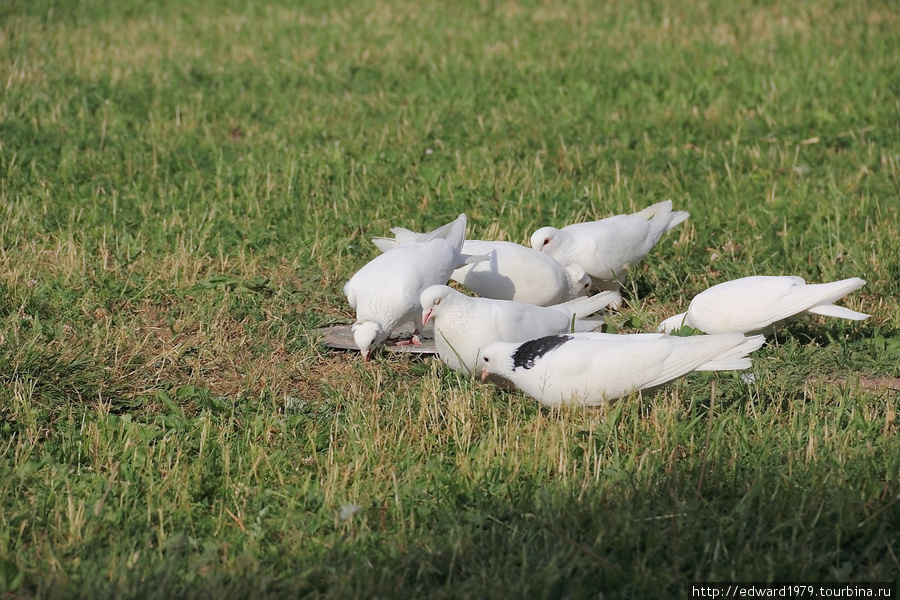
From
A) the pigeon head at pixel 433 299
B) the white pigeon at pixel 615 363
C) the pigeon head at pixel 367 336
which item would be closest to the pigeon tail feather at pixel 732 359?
the white pigeon at pixel 615 363

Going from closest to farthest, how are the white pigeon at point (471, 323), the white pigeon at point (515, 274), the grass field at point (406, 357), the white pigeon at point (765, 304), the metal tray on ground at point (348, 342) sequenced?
the grass field at point (406, 357), the white pigeon at point (471, 323), the white pigeon at point (765, 304), the metal tray on ground at point (348, 342), the white pigeon at point (515, 274)

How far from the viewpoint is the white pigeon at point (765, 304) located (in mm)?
4930

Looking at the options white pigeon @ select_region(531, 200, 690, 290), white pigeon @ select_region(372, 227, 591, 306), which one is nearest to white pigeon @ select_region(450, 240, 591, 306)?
white pigeon @ select_region(372, 227, 591, 306)

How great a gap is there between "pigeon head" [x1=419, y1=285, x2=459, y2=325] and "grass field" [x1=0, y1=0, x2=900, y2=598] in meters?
0.34

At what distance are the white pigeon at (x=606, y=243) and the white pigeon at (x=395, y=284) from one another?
0.60 m

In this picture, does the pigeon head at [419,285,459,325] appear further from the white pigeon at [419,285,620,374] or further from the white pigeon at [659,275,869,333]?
the white pigeon at [659,275,869,333]

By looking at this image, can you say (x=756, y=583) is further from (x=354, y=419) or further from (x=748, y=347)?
(x=354, y=419)

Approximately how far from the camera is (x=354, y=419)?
14.2 ft

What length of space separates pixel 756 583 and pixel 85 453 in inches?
102

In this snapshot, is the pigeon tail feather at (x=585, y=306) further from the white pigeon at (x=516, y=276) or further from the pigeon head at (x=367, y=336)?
the pigeon head at (x=367, y=336)

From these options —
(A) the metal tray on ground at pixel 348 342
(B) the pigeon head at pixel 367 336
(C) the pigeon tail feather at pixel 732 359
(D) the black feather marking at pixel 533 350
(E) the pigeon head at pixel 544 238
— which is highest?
(C) the pigeon tail feather at pixel 732 359

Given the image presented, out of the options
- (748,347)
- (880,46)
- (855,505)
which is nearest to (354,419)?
(748,347)

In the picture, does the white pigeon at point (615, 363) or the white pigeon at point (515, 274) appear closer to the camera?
the white pigeon at point (615, 363)

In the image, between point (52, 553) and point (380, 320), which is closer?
point (52, 553)
